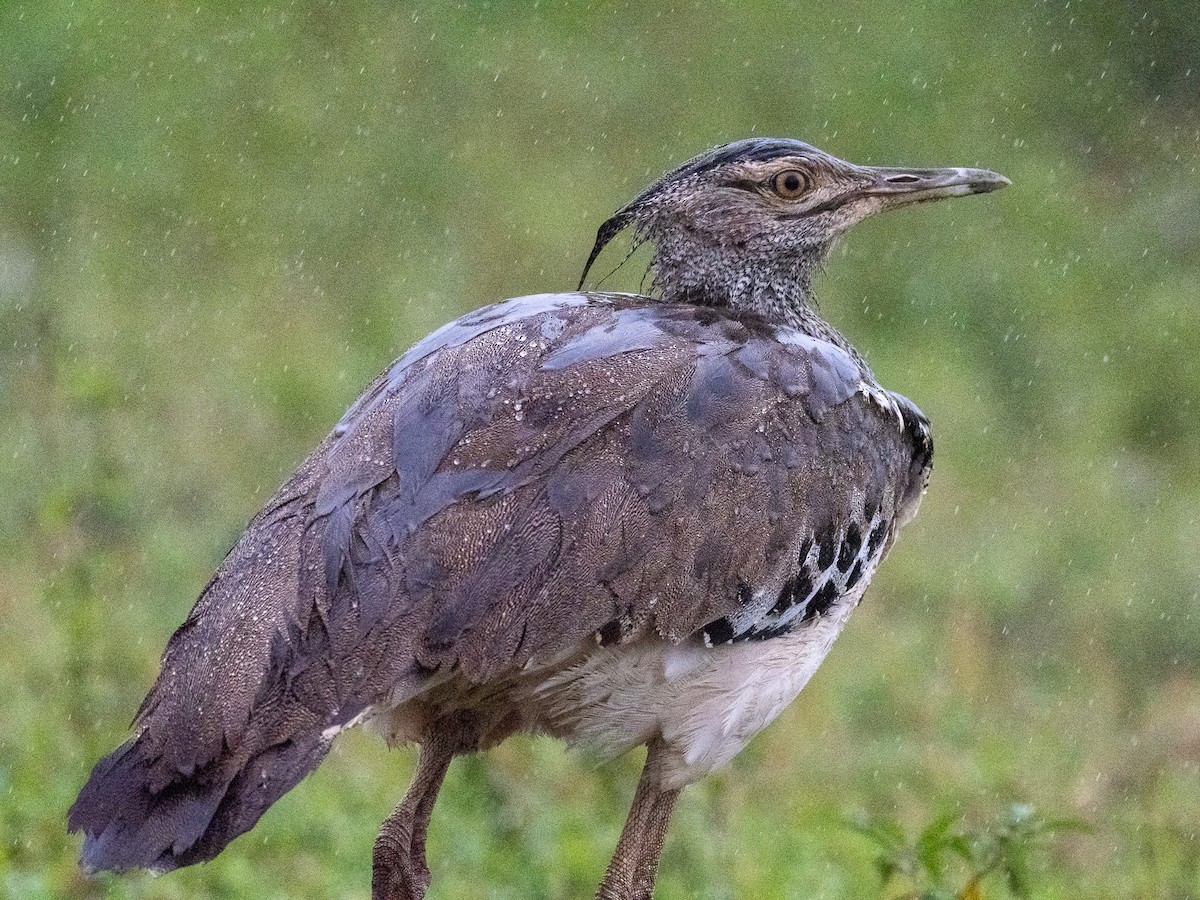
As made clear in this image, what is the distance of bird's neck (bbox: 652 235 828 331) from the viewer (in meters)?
4.80

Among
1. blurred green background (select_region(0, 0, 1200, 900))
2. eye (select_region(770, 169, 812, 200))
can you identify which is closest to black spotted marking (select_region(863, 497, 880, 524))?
eye (select_region(770, 169, 812, 200))

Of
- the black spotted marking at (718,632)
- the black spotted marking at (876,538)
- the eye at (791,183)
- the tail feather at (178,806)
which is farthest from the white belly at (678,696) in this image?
the eye at (791,183)

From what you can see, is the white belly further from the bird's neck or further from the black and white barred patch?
the bird's neck

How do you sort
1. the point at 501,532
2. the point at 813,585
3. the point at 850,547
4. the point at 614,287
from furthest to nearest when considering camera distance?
the point at 614,287 → the point at 850,547 → the point at 813,585 → the point at 501,532

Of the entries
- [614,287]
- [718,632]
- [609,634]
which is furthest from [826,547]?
[614,287]

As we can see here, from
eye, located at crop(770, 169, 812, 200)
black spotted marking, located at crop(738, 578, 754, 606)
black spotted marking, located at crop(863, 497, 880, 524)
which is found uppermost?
eye, located at crop(770, 169, 812, 200)

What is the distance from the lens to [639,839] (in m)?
4.25

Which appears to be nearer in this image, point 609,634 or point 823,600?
point 609,634

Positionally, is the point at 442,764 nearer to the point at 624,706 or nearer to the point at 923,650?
the point at 624,706

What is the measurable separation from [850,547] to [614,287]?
4.31 meters

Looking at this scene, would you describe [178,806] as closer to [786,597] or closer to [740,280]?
[786,597]

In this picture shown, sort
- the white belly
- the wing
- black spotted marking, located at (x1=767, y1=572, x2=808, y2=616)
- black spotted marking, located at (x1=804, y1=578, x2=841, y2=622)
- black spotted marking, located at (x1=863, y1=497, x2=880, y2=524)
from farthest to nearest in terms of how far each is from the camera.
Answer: black spotted marking, located at (x1=863, y1=497, x2=880, y2=524) → black spotted marking, located at (x1=804, y1=578, x2=841, y2=622) → black spotted marking, located at (x1=767, y1=572, x2=808, y2=616) → the white belly → the wing

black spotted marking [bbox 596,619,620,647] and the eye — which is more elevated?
the eye

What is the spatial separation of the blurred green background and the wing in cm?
121
